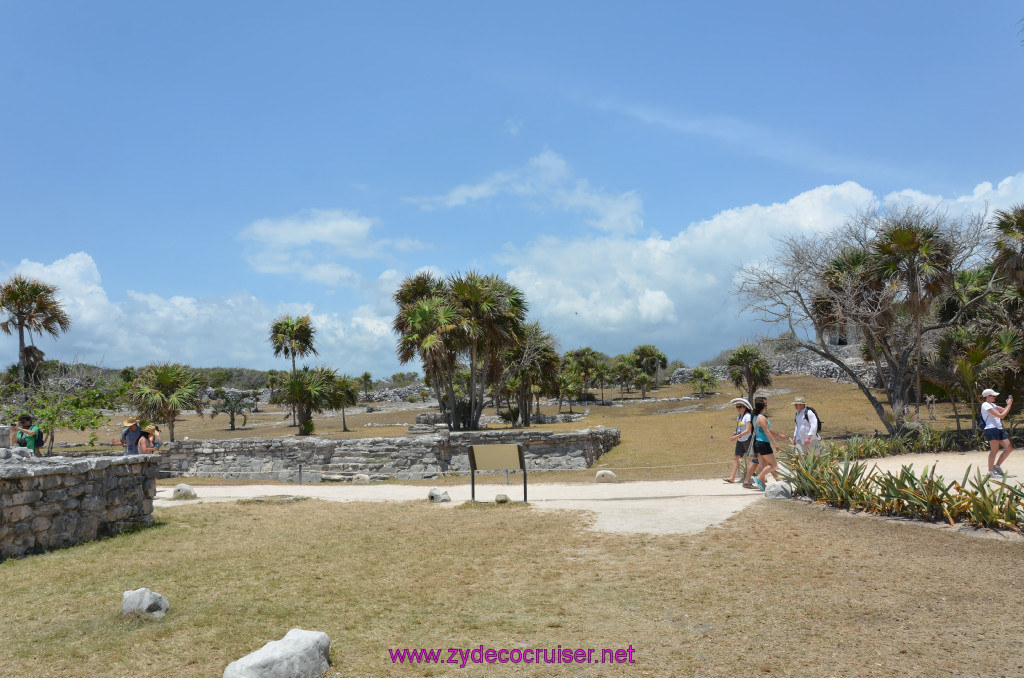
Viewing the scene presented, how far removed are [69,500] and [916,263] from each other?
73.6 ft

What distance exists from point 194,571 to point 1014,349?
2204 cm

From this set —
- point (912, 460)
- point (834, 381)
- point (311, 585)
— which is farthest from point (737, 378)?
point (311, 585)

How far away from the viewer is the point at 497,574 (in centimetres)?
650

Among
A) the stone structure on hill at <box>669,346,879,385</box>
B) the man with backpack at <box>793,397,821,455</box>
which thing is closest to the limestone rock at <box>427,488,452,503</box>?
the man with backpack at <box>793,397,821,455</box>

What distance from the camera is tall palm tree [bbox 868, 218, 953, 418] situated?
20031mm

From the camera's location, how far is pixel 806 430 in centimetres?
1220

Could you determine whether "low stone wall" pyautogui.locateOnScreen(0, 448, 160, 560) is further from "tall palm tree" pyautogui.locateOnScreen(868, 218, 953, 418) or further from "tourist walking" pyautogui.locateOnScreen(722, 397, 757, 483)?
"tall palm tree" pyautogui.locateOnScreen(868, 218, 953, 418)

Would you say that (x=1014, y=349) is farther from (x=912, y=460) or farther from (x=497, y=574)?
(x=497, y=574)

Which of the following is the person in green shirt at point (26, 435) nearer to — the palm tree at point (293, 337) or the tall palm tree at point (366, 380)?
the palm tree at point (293, 337)

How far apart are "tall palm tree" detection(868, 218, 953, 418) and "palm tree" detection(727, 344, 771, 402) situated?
51.5 feet

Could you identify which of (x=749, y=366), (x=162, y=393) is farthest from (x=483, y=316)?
(x=749, y=366)

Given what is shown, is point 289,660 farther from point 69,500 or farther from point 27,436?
point 27,436

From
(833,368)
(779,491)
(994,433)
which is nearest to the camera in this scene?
(779,491)

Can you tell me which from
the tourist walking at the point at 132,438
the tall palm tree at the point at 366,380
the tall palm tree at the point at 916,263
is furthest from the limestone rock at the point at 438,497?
the tall palm tree at the point at 366,380
